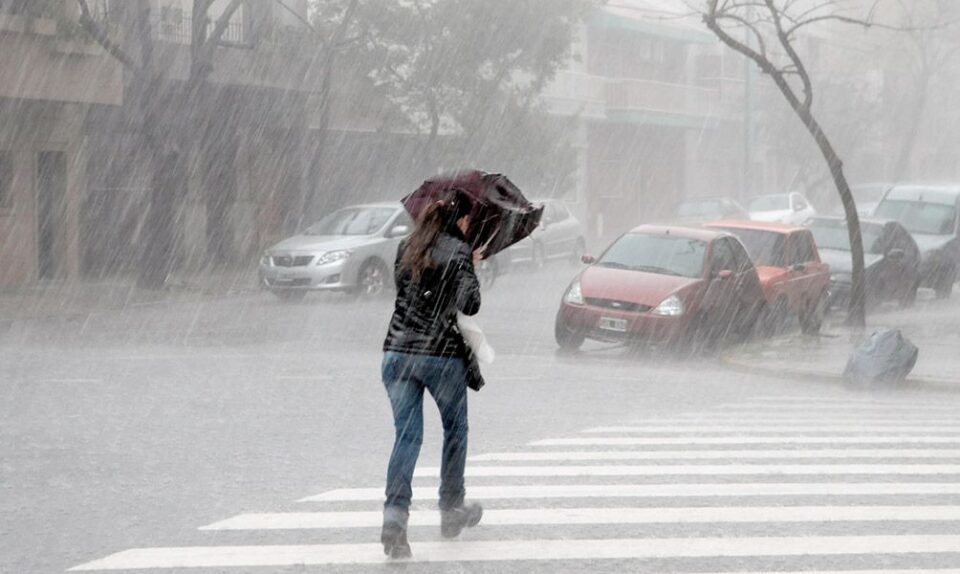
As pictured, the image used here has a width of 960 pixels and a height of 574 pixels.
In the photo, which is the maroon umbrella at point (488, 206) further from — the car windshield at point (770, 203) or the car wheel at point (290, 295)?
the car windshield at point (770, 203)

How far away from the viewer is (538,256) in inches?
1336

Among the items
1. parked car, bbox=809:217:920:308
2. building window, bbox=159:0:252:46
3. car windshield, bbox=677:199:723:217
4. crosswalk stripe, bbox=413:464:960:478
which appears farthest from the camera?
car windshield, bbox=677:199:723:217

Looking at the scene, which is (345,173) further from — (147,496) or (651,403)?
(147,496)

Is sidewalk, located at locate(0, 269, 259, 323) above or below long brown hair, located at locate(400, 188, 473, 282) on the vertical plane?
below

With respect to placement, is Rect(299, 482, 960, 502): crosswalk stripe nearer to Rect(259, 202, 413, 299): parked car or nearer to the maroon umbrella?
the maroon umbrella

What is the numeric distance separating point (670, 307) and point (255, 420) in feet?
22.4

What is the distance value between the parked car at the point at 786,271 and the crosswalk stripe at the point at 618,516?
11.5 metres

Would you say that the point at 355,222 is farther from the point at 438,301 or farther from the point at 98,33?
the point at 438,301

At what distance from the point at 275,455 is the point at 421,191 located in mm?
3441

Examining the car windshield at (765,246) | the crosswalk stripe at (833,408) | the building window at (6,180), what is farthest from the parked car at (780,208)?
the crosswalk stripe at (833,408)

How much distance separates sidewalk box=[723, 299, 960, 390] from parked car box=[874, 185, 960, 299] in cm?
526

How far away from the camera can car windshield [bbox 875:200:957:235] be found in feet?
97.4

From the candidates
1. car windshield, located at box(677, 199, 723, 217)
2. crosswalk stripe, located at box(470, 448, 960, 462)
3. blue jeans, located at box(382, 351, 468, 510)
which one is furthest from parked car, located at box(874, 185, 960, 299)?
blue jeans, located at box(382, 351, 468, 510)

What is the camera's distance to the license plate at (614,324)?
17.1 meters
